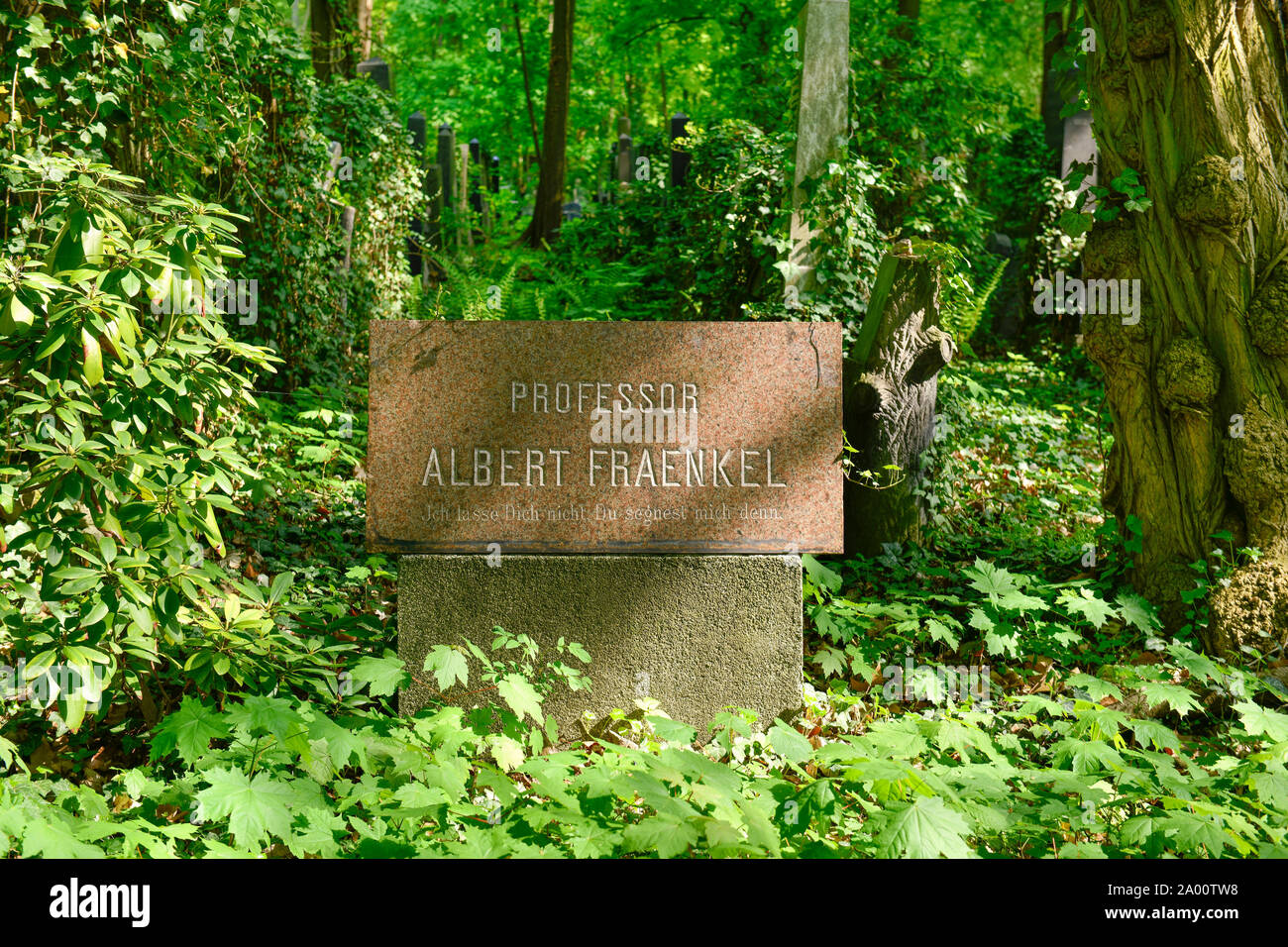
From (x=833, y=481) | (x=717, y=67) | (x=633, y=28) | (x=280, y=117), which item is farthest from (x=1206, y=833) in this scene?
(x=633, y=28)

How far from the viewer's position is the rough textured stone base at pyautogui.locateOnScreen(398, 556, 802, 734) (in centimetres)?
396

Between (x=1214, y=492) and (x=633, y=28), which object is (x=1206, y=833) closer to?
(x=1214, y=492)

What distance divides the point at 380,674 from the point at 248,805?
2.98 feet

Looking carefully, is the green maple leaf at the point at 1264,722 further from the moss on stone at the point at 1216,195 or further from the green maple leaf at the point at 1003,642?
the moss on stone at the point at 1216,195

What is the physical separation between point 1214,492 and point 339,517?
4876mm

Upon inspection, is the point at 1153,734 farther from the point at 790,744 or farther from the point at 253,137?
the point at 253,137

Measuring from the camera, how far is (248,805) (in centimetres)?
279

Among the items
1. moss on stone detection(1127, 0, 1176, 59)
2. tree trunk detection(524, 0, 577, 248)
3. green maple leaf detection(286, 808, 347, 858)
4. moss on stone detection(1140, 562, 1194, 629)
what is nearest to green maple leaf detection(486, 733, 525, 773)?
green maple leaf detection(286, 808, 347, 858)

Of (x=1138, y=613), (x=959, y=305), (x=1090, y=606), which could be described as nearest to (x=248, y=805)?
(x=1090, y=606)

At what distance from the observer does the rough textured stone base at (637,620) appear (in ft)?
13.0

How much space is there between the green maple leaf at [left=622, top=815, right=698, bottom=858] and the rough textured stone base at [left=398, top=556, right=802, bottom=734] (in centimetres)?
138

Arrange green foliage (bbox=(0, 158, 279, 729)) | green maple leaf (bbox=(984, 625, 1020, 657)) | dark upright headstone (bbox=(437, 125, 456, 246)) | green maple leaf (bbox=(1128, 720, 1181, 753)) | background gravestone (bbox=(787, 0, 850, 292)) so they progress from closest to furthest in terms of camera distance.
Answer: green foliage (bbox=(0, 158, 279, 729)) < green maple leaf (bbox=(1128, 720, 1181, 753)) < green maple leaf (bbox=(984, 625, 1020, 657)) < background gravestone (bbox=(787, 0, 850, 292)) < dark upright headstone (bbox=(437, 125, 456, 246))

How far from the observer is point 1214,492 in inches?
172

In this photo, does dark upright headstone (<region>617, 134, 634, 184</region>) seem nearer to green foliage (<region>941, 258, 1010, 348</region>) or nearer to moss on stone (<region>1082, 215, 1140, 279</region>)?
green foliage (<region>941, 258, 1010, 348</region>)
